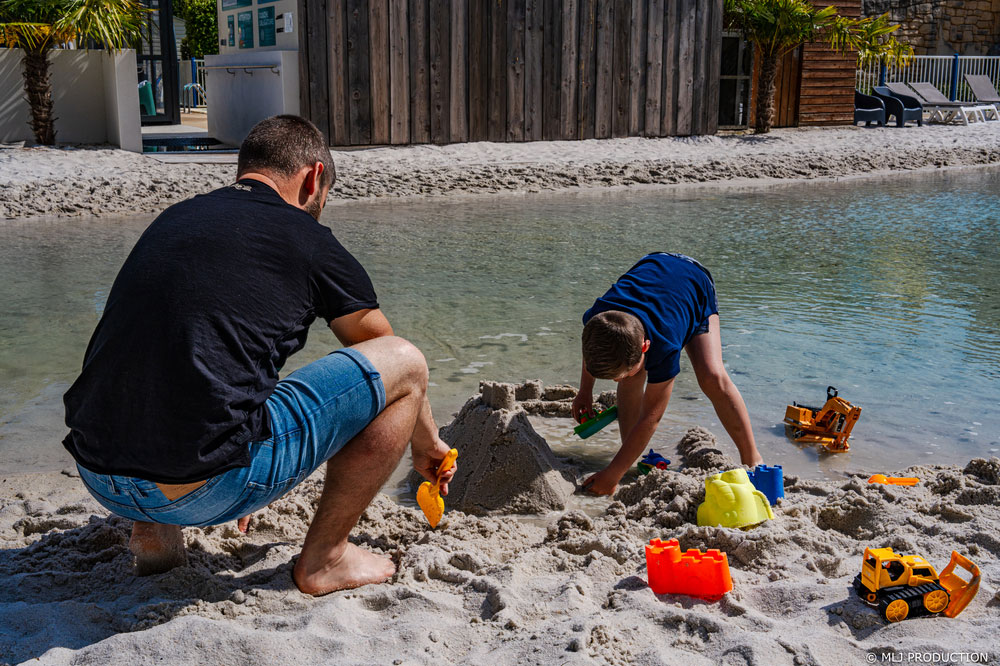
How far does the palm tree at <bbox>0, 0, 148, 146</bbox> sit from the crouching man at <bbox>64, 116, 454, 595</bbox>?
35.4 feet

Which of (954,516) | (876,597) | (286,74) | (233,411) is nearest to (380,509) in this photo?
(233,411)

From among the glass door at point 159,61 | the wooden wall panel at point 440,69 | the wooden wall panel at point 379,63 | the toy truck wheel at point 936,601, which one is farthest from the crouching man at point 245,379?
the glass door at point 159,61

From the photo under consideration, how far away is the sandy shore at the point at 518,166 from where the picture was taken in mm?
10609

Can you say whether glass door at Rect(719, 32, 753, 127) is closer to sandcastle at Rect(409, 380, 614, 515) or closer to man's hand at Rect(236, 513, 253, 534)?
sandcastle at Rect(409, 380, 614, 515)

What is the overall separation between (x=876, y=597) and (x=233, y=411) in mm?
1652

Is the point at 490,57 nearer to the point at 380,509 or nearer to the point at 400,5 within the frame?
the point at 400,5

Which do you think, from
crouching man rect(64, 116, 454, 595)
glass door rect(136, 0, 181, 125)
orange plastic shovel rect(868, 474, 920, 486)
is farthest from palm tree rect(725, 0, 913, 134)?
crouching man rect(64, 116, 454, 595)

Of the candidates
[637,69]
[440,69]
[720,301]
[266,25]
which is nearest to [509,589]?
[720,301]

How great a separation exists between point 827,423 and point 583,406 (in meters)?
1.10

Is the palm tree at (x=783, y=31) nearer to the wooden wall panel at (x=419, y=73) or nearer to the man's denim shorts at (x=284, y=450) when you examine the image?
the wooden wall panel at (x=419, y=73)

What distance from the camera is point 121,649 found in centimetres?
219

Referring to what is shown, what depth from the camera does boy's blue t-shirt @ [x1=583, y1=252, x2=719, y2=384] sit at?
347 cm

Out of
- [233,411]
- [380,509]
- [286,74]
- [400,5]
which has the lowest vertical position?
[380,509]

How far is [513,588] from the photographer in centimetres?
260
